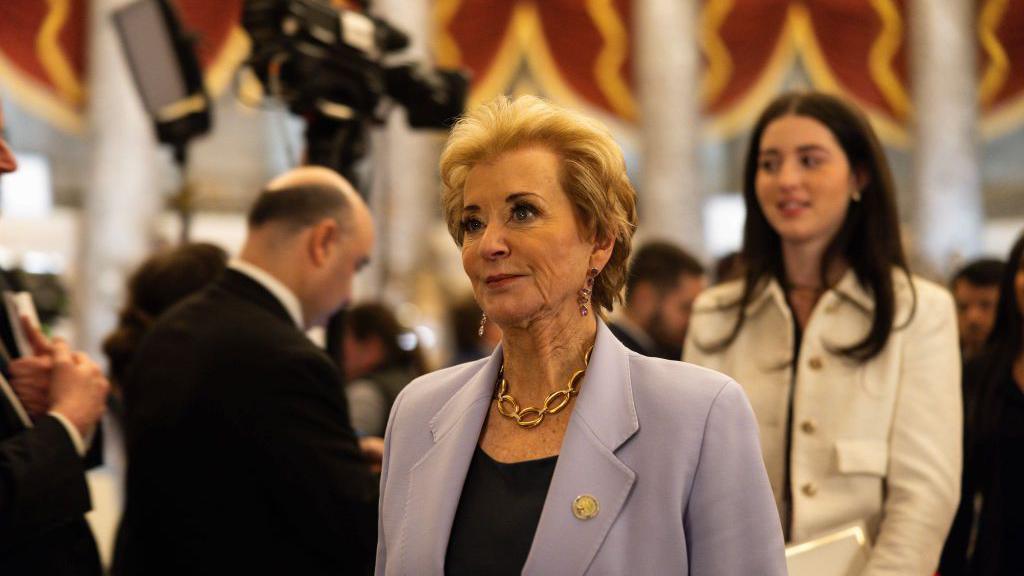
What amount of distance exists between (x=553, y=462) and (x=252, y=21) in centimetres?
191

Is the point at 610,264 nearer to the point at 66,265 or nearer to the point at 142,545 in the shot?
the point at 142,545

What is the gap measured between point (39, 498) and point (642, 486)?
103 centimetres

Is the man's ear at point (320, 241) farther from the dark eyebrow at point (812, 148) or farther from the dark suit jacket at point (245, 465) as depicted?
the dark eyebrow at point (812, 148)

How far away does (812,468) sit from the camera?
2.08 m

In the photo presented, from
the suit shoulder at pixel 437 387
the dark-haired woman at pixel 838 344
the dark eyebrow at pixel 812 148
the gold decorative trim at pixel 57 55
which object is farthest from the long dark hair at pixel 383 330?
the gold decorative trim at pixel 57 55

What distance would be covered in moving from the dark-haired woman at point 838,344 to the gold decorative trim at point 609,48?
7.45 m

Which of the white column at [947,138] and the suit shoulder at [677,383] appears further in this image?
the white column at [947,138]

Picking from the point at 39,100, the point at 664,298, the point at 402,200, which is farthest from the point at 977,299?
the point at 39,100

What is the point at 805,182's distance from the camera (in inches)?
85.4

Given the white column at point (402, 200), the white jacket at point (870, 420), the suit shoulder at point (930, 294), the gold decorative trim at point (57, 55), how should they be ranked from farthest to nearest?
the white column at point (402, 200) → the gold decorative trim at point (57, 55) → the suit shoulder at point (930, 294) → the white jacket at point (870, 420)

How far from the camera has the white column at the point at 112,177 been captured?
8.09 meters

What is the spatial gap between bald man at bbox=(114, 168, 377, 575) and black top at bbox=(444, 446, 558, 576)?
31.8 inches

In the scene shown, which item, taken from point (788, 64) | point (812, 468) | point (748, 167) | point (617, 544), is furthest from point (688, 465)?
point (788, 64)

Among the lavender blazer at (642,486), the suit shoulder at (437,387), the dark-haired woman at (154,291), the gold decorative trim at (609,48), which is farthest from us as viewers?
the gold decorative trim at (609,48)
